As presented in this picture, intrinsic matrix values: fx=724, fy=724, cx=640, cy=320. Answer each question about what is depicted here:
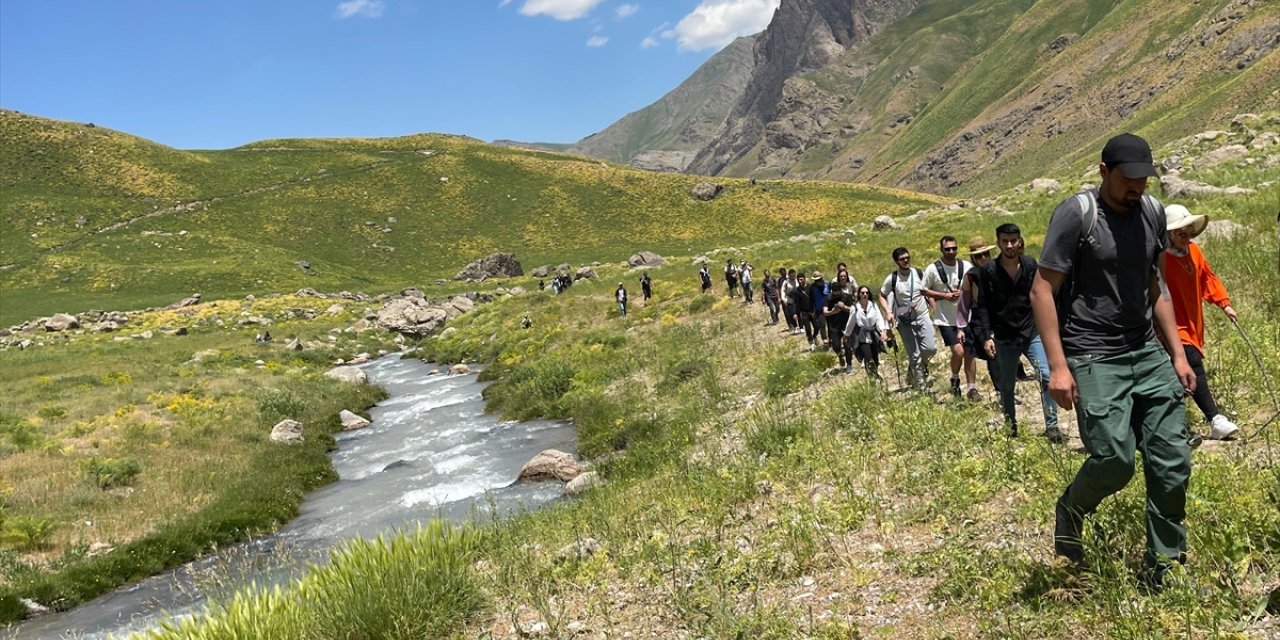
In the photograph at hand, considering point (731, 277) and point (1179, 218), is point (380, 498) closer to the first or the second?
point (1179, 218)

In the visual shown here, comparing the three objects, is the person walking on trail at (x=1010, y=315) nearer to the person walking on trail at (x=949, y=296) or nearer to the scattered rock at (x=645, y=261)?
the person walking on trail at (x=949, y=296)

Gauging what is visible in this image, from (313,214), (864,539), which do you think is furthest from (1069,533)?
(313,214)

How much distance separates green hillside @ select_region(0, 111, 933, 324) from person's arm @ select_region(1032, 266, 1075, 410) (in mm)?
66641

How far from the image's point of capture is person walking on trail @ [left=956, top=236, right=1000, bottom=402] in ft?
26.8

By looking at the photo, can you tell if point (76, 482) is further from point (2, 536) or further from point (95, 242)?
point (95, 242)

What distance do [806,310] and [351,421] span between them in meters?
13.6

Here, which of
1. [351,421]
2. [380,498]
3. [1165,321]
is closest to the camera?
[1165,321]

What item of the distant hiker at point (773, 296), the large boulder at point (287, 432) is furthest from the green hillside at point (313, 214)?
the distant hiker at point (773, 296)

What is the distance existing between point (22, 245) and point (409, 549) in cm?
8701

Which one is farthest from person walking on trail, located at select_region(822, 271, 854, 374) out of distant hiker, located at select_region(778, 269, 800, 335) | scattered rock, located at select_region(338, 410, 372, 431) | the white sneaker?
scattered rock, located at select_region(338, 410, 372, 431)

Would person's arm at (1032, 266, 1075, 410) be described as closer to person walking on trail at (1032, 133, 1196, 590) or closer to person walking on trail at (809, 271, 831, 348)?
person walking on trail at (1032, 133, 1196, 590)

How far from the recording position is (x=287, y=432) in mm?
19359

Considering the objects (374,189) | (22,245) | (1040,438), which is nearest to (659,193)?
(374,189)

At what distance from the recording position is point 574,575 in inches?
269
